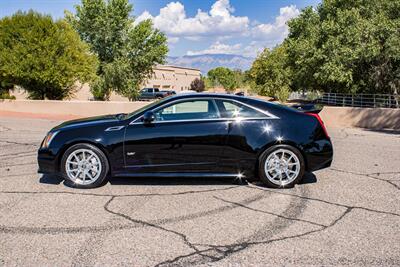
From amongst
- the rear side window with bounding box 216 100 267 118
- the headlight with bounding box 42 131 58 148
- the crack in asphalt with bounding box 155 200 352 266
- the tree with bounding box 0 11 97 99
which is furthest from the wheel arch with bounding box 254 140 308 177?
the tree with bounding box 0 11 97 99

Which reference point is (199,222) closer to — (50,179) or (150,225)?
(150,225)

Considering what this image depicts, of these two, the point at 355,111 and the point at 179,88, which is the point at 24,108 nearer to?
the point at 355,111

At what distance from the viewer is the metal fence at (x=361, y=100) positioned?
23.6m

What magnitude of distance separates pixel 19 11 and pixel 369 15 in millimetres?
25051

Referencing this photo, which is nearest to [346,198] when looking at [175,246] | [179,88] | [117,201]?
[175,246]

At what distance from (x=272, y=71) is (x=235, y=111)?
39053mm

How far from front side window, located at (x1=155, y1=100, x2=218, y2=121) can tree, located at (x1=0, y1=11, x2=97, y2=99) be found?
17.9 meters

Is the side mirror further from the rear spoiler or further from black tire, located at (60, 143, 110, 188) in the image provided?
the rear spoiler

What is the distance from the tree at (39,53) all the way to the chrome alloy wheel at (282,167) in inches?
741

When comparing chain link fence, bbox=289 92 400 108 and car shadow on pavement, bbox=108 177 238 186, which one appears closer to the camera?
car shadow on pavement, bbox=108 177 238 186

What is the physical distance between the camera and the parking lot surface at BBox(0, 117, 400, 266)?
146 inches

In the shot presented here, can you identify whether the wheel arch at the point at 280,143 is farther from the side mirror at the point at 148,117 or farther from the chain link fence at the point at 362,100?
the chain link fence at the point at 362,100

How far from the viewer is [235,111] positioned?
6039mm

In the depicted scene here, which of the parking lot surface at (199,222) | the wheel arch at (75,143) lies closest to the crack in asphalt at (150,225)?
the parking lot surface at (199,222)
